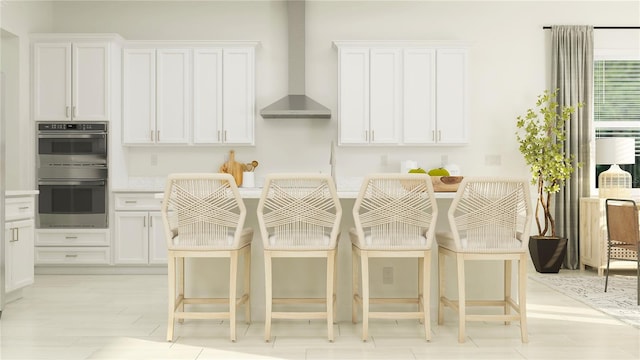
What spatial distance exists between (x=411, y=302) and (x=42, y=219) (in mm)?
4029

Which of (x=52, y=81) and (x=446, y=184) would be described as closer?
(x=446, y=184)

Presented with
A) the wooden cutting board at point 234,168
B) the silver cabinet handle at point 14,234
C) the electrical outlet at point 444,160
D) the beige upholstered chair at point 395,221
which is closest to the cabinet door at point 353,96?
the electrical outlet at point 444,160

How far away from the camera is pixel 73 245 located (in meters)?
5.81

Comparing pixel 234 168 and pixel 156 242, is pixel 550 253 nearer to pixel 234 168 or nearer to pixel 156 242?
pixel 234 168

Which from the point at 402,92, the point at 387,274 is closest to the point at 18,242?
the point at 387,274

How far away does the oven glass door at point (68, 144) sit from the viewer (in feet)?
19.0

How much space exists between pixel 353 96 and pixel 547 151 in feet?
6.73

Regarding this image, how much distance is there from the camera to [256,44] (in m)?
6.02

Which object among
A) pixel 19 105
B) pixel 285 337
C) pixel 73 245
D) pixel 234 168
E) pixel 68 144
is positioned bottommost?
pixel 285 337

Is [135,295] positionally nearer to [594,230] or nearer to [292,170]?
[292,170]

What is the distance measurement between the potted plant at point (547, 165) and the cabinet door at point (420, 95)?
936 millimetres

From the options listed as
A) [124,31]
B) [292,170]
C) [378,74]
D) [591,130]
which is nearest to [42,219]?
[124,31]

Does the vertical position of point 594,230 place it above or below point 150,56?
below

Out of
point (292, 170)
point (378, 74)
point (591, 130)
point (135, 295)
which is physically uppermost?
point (378, 74)
